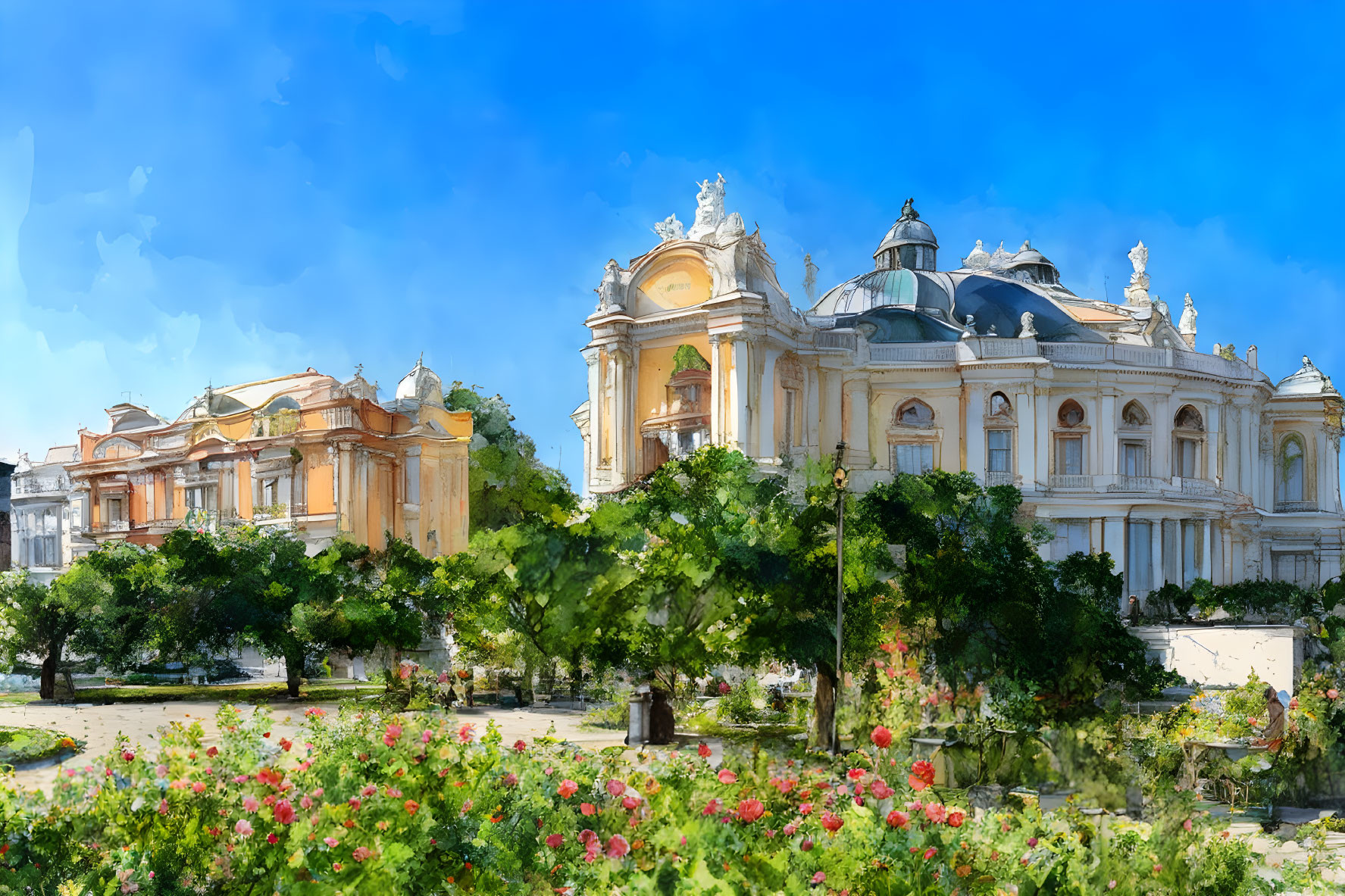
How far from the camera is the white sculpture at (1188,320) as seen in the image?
5250 centimetres

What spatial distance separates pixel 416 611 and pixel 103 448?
20124mm

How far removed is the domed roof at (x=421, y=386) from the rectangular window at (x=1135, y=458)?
23.5 m

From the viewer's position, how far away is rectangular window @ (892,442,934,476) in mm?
41594

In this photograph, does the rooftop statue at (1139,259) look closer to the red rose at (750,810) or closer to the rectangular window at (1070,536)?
the rectangular window at (1070,536)

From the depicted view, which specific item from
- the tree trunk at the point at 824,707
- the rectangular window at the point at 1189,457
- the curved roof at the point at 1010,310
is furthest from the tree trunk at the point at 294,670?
the rectangular window at the point at 1189,457

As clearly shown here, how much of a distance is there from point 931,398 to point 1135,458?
7279 mm

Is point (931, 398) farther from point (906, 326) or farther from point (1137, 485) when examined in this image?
point (1137, 485)

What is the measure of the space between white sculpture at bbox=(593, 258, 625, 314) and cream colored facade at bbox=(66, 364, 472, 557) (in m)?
7.14

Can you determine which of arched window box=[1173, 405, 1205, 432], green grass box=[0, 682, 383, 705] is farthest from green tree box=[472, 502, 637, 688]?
arched window box=[1173, 405, 1205, 432]

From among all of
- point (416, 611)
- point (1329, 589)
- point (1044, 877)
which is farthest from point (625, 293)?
point (1044, 877)

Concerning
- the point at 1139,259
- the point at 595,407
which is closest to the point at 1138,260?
the point at 1139,259

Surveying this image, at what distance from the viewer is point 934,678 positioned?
22.1 meters

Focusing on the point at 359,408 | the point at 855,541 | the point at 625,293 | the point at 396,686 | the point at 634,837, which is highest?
the point at 625,293

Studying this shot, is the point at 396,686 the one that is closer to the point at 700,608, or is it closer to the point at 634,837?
the point at 700,608
